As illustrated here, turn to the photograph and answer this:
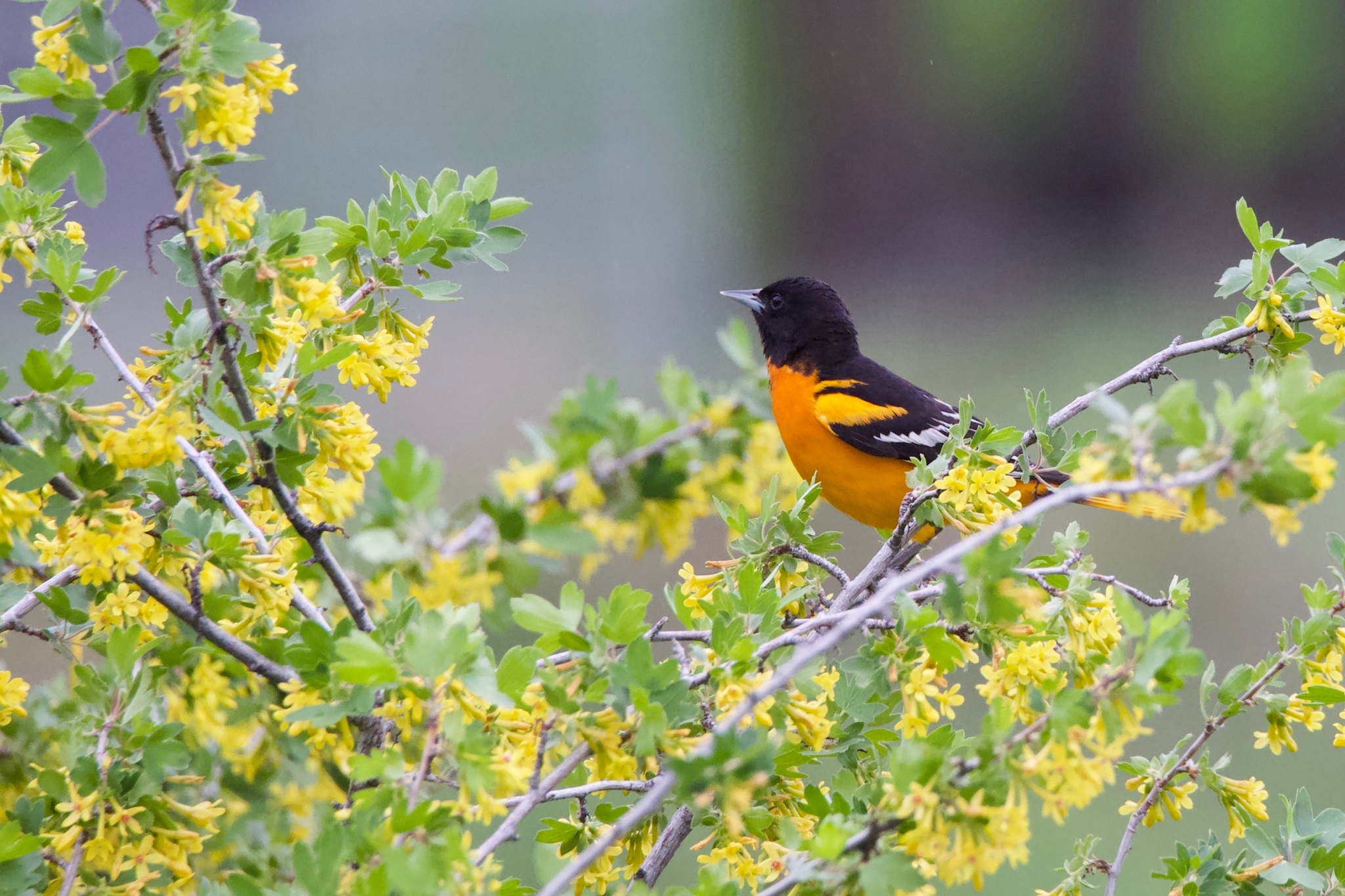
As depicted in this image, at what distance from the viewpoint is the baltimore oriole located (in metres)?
2.85

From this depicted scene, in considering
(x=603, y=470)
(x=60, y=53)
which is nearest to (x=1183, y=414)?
(x=60, y=53)

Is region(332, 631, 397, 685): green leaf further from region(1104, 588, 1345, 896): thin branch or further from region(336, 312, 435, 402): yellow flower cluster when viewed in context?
region(1104, 588, 1345, 896): thin branch

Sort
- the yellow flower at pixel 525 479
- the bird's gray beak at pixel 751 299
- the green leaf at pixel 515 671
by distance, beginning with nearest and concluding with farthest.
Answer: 1. the green leaf at pixel 515 671
2. the yellow flower at pixel 525 479
3. the bird's gray beak at pixel 751 299

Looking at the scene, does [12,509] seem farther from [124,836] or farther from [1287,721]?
[1287,721]

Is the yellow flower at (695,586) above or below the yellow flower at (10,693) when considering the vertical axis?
above

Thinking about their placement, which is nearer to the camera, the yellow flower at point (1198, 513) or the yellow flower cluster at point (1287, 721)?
the yellow flower at point (1198, 513)

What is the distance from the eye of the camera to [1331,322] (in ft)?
4.58

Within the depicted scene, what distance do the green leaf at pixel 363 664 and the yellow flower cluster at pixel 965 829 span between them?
441 millimetres

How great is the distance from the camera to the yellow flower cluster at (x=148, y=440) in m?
1.14

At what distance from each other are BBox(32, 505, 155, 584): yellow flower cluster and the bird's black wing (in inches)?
74.0

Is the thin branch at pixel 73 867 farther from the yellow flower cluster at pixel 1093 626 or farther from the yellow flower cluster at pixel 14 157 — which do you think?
the yellow flower cluster at pixel 1093 626

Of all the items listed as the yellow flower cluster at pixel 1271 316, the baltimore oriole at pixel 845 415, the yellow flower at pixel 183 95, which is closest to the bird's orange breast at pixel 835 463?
the baltimore oriole at pixel 845 415

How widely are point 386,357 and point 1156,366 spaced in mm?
1071

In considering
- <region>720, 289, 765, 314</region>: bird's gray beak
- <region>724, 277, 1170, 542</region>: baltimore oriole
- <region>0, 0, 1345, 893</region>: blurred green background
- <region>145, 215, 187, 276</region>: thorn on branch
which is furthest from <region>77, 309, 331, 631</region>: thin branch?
<region>0, 0, 1345, 893</region>: blurred green background
